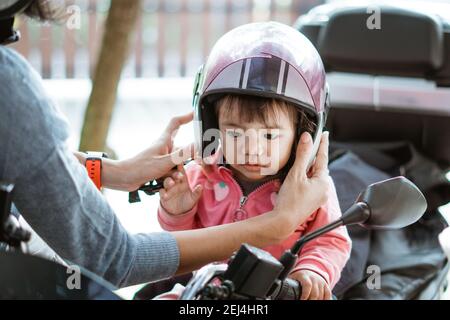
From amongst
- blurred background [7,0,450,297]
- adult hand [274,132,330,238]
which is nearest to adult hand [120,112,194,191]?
adult hand [274,132,330,238]

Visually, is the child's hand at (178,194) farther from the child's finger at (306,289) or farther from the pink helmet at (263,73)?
the child's finger at (306,289)

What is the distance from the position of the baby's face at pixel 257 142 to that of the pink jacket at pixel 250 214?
88mm

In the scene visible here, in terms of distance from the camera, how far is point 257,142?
1.85 meters

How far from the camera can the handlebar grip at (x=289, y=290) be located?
153 centimetres

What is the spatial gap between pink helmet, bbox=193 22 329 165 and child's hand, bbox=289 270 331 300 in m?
0.30

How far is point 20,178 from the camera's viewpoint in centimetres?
132

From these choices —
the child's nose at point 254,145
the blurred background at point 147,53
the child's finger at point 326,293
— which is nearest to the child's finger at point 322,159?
the child's nose at point 254,145

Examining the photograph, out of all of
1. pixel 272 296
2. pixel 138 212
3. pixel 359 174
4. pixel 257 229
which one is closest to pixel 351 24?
pixel 359 174

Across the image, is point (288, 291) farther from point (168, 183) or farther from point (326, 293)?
point (168, 183)

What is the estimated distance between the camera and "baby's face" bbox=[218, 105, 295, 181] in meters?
1.86

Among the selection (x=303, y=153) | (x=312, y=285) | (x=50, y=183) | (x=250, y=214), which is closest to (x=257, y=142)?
(x=303, y=153)

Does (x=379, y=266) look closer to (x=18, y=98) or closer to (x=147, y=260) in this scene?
(x=147, y=260)

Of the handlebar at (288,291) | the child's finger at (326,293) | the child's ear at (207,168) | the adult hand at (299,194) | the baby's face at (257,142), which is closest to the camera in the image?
the handlebar at (288,291)

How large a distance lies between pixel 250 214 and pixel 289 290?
0.45m
